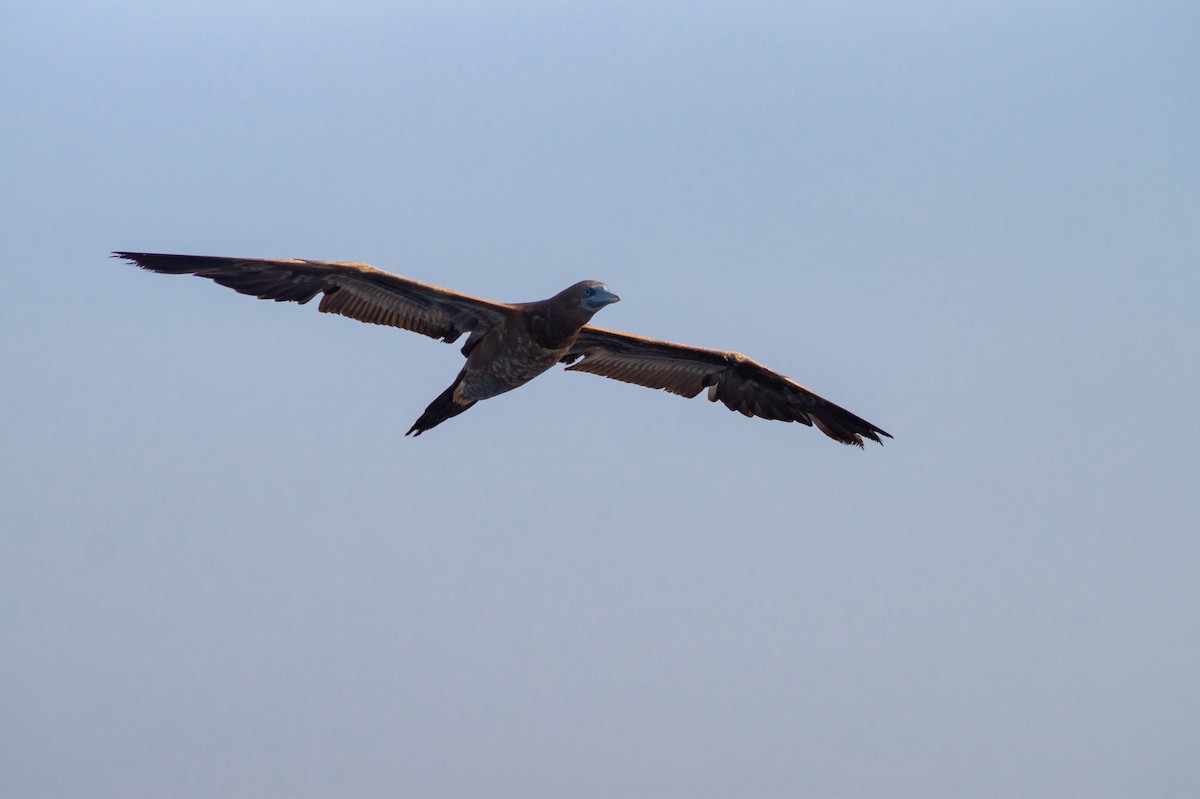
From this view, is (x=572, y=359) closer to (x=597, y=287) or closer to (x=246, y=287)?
(x=597, y=287)

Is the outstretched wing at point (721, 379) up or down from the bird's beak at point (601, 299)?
up

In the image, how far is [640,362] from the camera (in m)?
19.2

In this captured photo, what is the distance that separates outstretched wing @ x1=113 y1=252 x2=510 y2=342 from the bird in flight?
0.01 metres

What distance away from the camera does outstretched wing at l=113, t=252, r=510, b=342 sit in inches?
607

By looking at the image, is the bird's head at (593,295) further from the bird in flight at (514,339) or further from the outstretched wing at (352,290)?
the outstretched wing at (352,290)

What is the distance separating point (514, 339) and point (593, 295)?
1425 mm

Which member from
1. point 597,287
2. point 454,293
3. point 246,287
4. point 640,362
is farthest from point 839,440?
point 246,287

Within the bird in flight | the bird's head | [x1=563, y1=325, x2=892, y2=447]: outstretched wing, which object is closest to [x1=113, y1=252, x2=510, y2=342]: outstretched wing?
the bird in flight

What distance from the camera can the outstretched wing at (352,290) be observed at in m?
15.4

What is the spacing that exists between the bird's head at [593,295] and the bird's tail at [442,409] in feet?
7.94

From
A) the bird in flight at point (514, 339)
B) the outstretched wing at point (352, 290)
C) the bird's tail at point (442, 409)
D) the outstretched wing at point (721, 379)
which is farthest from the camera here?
the outstretched wing at point (721, 379)

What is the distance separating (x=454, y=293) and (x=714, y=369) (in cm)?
498

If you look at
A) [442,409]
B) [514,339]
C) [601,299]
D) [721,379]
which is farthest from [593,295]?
[721,379]

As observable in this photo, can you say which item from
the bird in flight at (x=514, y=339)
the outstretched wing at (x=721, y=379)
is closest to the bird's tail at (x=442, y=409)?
the bird in flight at (x=514, y=339)
